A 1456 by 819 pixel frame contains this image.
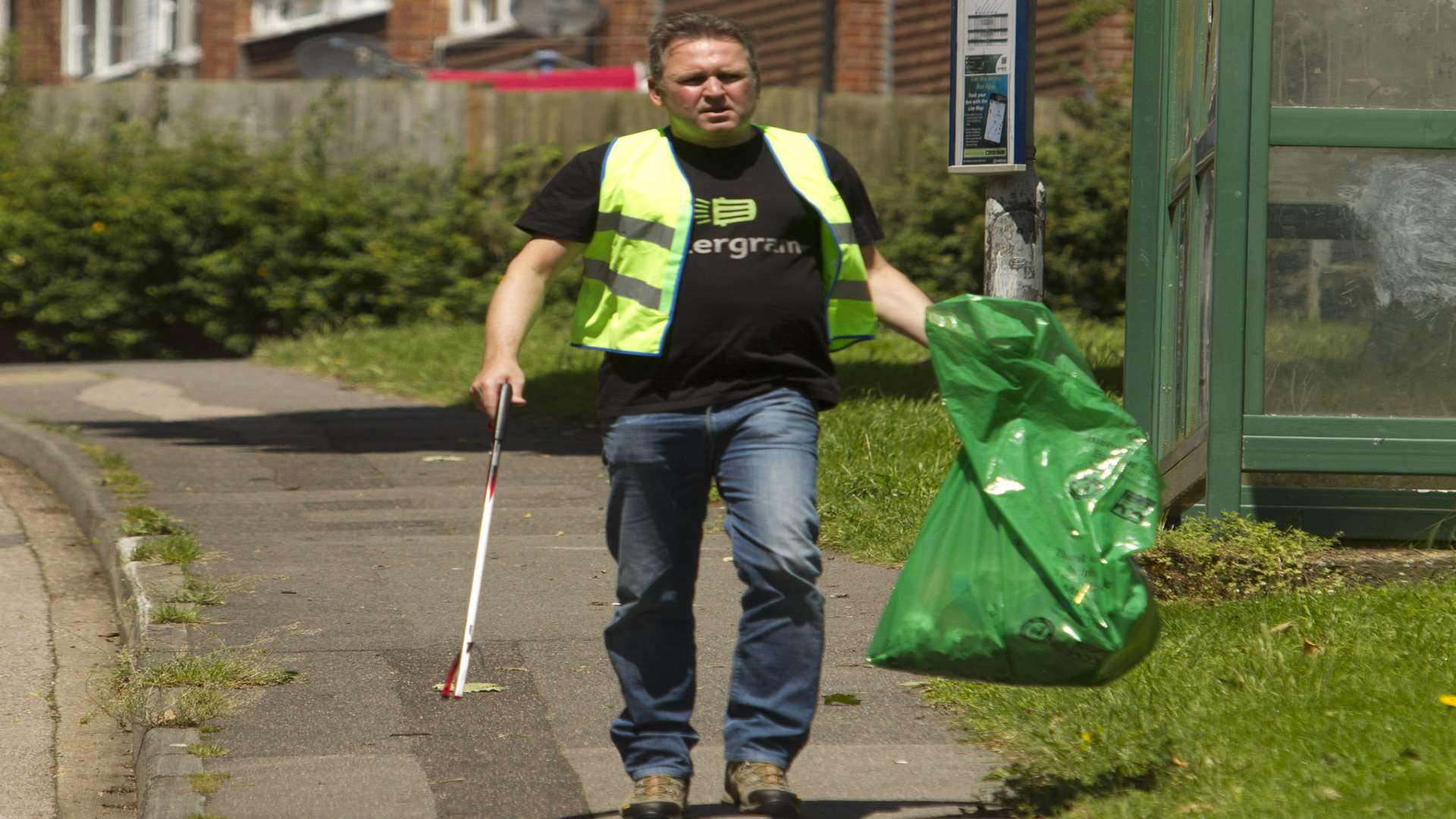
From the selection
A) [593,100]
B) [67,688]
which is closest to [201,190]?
[593,100]

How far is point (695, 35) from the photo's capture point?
162 inches

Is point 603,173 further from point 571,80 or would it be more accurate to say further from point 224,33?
point 224,33

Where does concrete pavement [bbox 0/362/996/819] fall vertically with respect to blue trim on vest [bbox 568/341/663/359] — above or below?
below

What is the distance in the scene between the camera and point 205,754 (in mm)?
4809

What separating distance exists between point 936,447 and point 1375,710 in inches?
164

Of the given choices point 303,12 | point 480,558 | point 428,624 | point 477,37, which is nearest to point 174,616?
point 428,624

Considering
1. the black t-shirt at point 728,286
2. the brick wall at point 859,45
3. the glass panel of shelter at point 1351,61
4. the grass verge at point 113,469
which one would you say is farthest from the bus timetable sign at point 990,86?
the brick wall at point 859,45

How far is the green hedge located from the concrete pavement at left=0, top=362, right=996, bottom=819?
4.43 meters

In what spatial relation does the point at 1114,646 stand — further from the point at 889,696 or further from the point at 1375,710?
the point at 889,696

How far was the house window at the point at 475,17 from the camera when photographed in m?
23.6

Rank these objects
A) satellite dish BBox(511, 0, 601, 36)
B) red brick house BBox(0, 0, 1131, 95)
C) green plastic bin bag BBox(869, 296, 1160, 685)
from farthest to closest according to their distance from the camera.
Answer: satellite dish BBox(511, 0, 601, 36) → red brick house BBox(0, 0, 1131, 95) → green plastic bin bag BBox(869, 296, 1160, 685)

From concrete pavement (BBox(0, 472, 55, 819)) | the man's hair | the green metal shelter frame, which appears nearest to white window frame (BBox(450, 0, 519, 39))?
concrete pavement (BBox(0, 472, 55, 819))

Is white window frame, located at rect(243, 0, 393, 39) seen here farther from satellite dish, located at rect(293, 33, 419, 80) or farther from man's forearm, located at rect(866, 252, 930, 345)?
man's forearm, located at rect(866, 252, 930, 345)

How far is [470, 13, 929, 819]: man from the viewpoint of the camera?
406 centimetres
